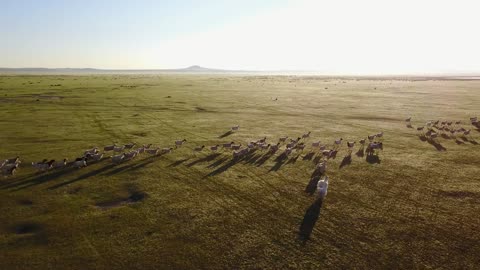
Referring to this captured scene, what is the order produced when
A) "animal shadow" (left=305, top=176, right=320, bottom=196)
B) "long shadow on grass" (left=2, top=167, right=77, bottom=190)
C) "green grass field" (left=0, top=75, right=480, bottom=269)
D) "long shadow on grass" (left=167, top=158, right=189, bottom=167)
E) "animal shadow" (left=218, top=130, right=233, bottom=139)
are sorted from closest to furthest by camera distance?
"green grass field" (left=0, top=75, right=480, bottom=269) → "animal shadow" (left=305, top=176, right=320, bottom=196) → "long shadow on grass" (left=2, top=167, right=77, bottom=190) → "long shadow on grass" (left=167, top=158, right=189, bottom=167) → "animal shadow" (left=218, top=130, right=233, bottom=139)

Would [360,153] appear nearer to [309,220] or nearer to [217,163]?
[217,163]

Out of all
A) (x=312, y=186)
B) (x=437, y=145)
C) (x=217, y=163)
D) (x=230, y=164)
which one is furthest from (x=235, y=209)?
(x=437, y=145)

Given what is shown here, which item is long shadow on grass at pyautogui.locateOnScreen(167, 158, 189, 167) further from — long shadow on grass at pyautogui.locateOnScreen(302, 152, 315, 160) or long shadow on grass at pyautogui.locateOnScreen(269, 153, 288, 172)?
long shadow on grass at pyautogui.locateOnScreen(302, 152, 315, 160)

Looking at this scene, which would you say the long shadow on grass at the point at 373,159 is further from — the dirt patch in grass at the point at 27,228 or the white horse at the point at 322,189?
the dirt patch in grass at the point at 27,228

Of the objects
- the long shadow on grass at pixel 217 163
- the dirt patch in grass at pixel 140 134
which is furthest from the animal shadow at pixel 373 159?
the dirt patch in grass at pixel 140 134

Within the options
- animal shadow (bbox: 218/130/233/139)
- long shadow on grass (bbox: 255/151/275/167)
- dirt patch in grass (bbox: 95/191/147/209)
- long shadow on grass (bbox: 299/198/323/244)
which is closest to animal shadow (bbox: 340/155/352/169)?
long shadow on grass (bbox: 255/151/275/167)
